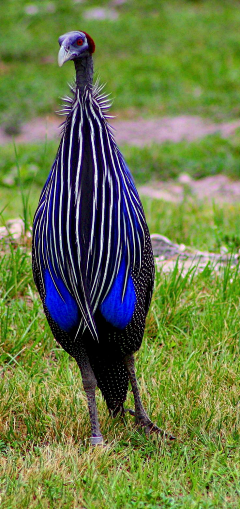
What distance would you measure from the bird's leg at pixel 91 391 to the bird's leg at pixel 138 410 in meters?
0.21

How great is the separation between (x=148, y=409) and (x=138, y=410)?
0.47 feet

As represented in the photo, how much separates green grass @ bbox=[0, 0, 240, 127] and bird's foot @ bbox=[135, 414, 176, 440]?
21.5 feet

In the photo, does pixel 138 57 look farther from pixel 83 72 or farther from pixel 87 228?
pixel 87 228

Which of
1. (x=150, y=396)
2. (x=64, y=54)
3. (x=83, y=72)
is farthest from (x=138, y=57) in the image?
(x=64, y=54)

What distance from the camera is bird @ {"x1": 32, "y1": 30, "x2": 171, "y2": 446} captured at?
92.6 inches

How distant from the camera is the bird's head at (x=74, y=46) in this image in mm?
2316

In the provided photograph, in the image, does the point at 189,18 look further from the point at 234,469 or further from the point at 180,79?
the point at 234,469

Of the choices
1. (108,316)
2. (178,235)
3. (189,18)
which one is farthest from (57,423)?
(189,18)

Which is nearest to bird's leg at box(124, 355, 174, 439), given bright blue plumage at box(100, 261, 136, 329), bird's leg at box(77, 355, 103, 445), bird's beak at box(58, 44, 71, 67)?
bird's leg at box(77, 355, 103, 445)

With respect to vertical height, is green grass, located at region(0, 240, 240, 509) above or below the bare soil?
below

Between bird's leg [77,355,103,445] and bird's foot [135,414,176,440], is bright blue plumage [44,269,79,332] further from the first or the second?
bird's foot [135,414,176,440]

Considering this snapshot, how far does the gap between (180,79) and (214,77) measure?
0.53 m

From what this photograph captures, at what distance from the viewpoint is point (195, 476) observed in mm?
2404

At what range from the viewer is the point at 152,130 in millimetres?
8719
